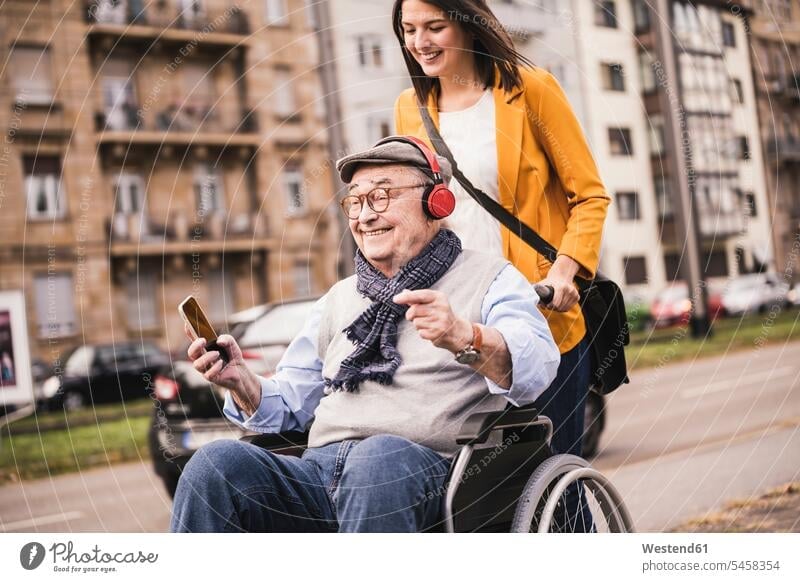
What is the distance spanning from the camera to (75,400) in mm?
13180

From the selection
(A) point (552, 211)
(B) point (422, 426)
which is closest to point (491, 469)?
(B) point (422, 426)

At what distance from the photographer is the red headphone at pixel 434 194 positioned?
2676 mm

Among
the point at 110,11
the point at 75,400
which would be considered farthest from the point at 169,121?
the point at 75,400

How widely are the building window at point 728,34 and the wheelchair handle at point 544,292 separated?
146 centimetres

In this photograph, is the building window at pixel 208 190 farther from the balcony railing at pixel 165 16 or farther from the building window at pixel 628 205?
the building window at pixel 628 205

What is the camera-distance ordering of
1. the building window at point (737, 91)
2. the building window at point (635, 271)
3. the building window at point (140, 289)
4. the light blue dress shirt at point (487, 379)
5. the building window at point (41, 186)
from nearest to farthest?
the light blue dress shirt at point (487, 379) → the building window at point (737, 91) → the building window at point (635, 271) → the building window at point (41, 186) → the building window at point (140, 289)

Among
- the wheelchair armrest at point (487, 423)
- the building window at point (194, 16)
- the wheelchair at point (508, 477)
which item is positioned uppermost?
the building window at point (194, 16)

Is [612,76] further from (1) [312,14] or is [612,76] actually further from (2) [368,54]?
(1) [312,14]

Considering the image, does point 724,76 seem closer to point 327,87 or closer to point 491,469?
point 327,87

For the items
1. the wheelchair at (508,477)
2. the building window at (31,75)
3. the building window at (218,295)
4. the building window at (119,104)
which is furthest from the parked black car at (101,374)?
the wheelchair at (508,477)

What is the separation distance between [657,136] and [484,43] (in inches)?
38.8

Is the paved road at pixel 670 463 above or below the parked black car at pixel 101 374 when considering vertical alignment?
below

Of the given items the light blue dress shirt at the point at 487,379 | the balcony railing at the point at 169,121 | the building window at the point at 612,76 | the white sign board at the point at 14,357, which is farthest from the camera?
the balcony railing at the point at 169,121

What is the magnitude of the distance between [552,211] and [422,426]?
2.50 feet
